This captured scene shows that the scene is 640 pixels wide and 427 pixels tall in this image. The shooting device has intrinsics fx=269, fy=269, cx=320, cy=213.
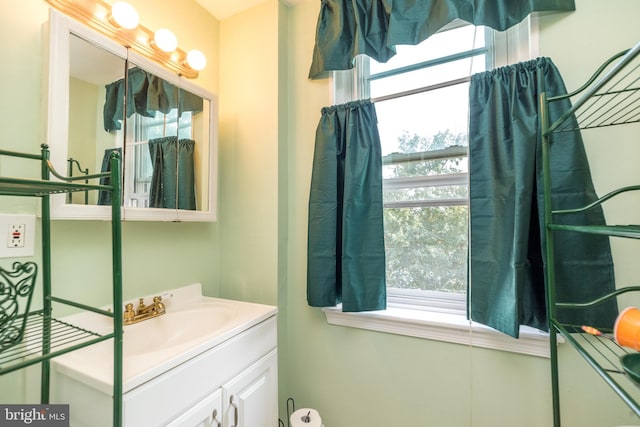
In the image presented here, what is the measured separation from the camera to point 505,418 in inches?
42.9

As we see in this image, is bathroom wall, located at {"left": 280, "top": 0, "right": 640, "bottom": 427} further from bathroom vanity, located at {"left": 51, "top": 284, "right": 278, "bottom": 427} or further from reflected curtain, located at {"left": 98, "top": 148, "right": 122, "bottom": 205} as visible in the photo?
reflected curtain, located at {"left": 98, "top": 148, "right": 122, "bottom": 205}

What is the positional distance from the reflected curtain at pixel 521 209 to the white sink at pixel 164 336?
0.95 metres

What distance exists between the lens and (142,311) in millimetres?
1148

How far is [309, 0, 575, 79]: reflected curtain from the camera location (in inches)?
41.5

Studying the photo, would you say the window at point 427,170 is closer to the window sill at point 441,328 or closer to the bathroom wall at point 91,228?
the window sill at point 441,328

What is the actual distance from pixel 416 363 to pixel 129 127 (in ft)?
5.29

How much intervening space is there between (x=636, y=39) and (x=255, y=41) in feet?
5.35

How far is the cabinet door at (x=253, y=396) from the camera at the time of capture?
39.5 inches

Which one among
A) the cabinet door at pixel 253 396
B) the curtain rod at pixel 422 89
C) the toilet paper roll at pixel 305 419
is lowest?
the toilet paper roll at pixel 305 419

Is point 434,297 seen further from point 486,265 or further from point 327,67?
point 327,67

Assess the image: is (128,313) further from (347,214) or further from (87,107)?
(347,214)

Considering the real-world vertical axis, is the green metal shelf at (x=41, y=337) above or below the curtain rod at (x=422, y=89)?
below

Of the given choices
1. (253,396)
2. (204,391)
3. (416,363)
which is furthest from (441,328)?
(204,391)

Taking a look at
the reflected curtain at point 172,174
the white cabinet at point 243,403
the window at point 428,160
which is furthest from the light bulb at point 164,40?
the white cabinet at point 243,403
